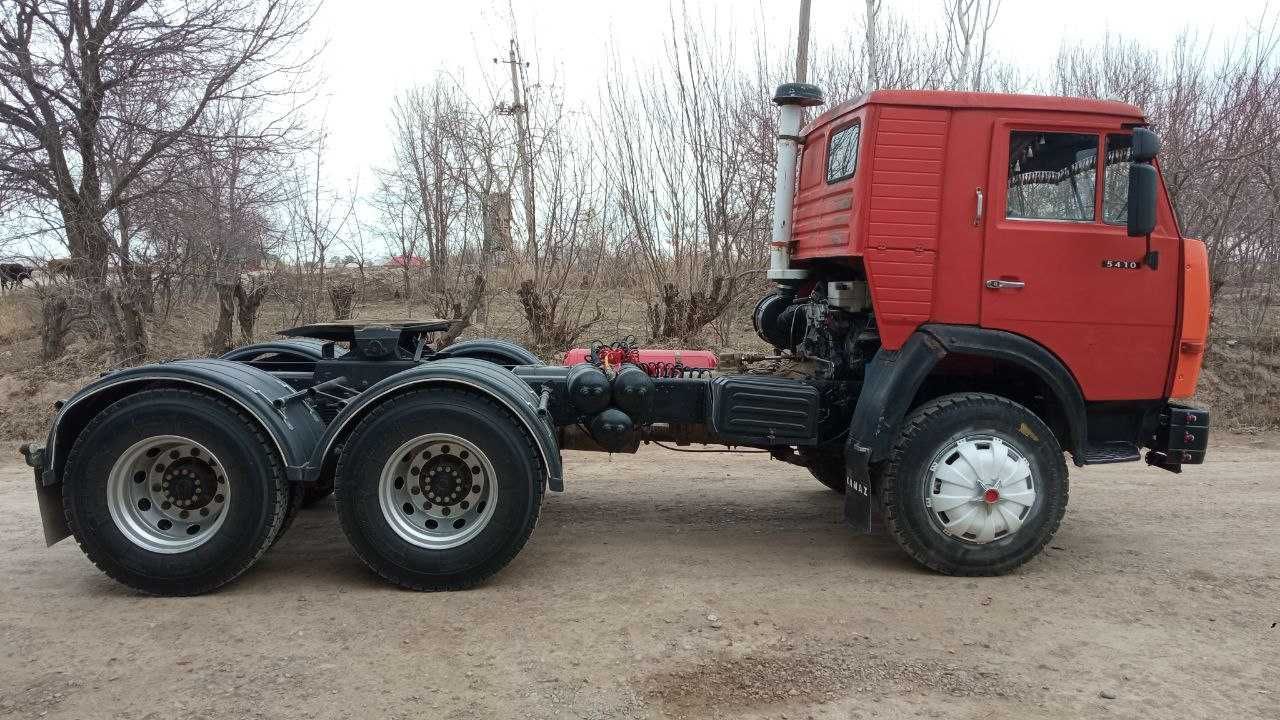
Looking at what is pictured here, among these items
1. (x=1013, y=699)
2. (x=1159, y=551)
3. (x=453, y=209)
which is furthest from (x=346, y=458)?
(x=453, y=209)

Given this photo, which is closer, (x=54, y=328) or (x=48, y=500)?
(x=48, y=500)

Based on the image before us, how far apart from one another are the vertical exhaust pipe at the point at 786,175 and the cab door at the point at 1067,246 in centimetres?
139

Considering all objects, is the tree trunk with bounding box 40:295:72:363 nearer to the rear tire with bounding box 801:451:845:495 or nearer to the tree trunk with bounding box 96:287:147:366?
the tree trunk with bounding box 96:287:147:366

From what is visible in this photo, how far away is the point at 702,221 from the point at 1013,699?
986 cm

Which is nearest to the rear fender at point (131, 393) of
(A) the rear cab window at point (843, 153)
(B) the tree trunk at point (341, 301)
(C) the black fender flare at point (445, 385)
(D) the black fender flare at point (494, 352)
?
(C) the black fender flare at point (445, 385)

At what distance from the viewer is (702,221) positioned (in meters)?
12.8

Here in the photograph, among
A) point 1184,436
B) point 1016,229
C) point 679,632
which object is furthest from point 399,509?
point 1184,436

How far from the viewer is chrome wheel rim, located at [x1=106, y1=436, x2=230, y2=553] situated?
4750 millimetres

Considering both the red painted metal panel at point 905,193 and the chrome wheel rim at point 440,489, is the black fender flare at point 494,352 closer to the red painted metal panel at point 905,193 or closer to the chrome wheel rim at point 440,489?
the chrome wheel rim at point 440,489

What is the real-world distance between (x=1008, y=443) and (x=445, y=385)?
3231 mm

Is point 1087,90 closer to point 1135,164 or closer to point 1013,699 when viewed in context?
point 1135,164

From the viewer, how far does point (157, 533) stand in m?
4.79

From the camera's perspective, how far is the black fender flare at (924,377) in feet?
16.4

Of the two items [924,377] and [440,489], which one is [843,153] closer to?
[924,377]
